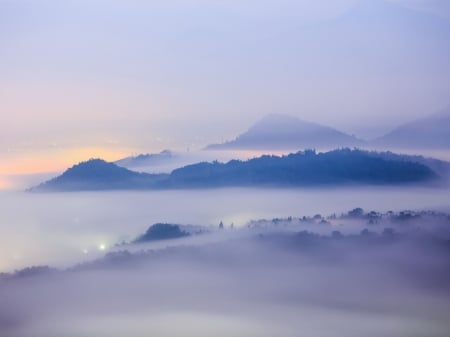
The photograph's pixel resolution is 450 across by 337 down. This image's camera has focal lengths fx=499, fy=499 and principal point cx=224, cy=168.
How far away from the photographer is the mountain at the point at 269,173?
6.50 meters

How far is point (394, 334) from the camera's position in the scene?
235 inches

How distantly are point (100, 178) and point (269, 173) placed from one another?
7.63 ft

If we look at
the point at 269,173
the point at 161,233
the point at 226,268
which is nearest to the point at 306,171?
the point at 269,173

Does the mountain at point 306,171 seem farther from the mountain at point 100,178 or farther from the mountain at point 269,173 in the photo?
the mountain at point 100,178

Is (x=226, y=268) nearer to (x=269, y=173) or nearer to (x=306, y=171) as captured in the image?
(x=269, y=173)

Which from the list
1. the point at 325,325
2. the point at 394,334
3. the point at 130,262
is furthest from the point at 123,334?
the point at 394,334

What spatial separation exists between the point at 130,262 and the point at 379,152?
3822 mm

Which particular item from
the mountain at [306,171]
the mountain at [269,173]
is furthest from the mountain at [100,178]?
the mountain at [306,171]

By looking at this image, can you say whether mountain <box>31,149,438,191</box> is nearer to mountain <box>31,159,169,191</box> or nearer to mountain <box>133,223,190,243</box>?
mountain <box>31,159,169,191</box>

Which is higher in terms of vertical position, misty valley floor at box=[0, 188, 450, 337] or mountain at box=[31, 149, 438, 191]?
mountain at box=[31, 149, 438, 191]

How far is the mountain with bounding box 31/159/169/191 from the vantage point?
6348mm

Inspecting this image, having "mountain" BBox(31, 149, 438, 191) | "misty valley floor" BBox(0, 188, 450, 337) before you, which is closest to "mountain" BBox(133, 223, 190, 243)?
"misty valley floor" BBox(0, 188, 450, 337)

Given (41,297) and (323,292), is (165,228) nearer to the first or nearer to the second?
(41,297)

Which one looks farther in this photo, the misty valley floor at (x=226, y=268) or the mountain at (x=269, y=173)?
the mountain at (x=269, y=173)
